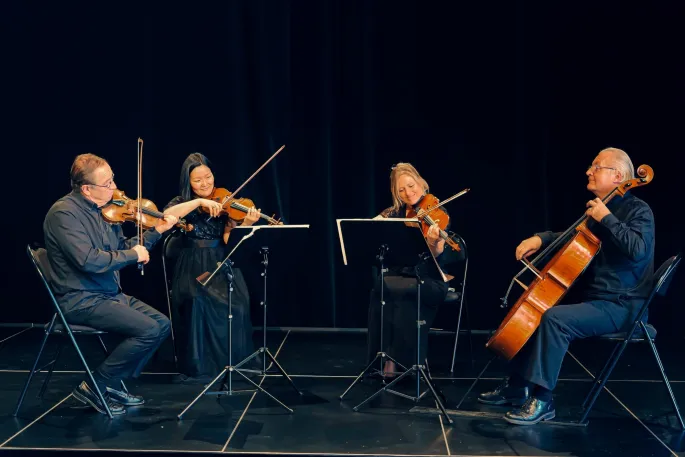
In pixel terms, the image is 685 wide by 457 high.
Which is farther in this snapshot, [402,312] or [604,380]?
[402,312]

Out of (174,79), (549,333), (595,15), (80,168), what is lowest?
(549,333)

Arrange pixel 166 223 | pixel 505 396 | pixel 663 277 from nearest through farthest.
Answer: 1. pixel 663 277
2. pixel 505 396
3. pixel 166 223

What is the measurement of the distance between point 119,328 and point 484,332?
9.53 ft

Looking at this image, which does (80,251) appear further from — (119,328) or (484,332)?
(484,332)

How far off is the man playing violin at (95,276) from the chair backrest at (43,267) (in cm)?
4

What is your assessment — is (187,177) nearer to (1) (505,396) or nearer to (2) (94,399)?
(2) (94,399)

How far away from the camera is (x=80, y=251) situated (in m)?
Result: 3.79

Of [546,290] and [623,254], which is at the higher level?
[623,254]

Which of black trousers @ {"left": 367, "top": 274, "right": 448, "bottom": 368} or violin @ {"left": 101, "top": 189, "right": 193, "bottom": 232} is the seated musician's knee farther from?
black trousers @ {"left": 367, "top": 274, "right": 448, "bottom": 368}

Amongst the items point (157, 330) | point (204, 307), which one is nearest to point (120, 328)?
point (157, 330)

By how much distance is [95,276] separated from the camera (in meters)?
3.94

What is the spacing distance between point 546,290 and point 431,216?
88 centimetres

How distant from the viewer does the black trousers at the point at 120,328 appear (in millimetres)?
3871

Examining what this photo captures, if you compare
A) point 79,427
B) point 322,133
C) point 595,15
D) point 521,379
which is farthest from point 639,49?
point 79,427
